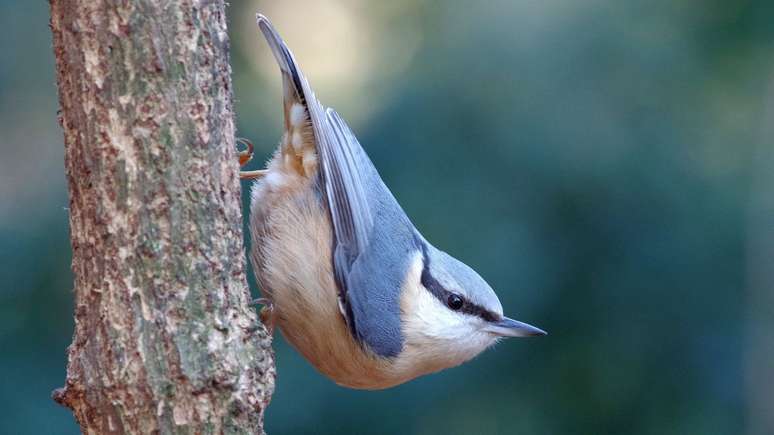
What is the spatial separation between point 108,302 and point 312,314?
780mm

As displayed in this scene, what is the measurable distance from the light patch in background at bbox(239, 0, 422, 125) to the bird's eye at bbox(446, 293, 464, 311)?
989 millimetres

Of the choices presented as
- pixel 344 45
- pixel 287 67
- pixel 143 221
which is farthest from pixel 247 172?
pixel 344 45

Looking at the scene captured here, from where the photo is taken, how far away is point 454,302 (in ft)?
8.40

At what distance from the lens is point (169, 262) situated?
1645 millimetres

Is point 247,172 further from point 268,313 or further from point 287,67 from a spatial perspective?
point 268,313

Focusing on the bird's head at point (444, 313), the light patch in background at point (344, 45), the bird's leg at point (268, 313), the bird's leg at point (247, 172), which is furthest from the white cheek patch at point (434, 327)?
the light patch in background at point (344, 45)

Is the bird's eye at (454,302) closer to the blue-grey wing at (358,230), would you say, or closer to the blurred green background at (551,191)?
the blue-grey wing at (358,230)

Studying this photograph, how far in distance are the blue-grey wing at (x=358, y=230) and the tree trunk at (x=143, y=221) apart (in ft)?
2.24

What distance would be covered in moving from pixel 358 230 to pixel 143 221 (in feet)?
2.83

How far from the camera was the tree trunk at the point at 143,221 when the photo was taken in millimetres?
1604

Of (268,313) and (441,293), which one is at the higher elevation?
(441,293)

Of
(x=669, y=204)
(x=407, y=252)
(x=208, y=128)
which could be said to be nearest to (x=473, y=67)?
(x=669, y=204)

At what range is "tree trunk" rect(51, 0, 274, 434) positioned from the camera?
5.26 ft

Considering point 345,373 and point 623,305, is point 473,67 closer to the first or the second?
point 623,305
